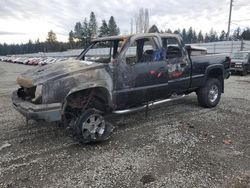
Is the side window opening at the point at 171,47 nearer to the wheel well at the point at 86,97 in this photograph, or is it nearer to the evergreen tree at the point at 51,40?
the wheel well at the point at 86,97

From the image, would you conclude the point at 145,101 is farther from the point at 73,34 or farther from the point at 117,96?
the point at 73,34

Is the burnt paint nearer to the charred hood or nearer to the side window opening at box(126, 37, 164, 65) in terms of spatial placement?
the charred hood

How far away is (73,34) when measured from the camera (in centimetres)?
10369

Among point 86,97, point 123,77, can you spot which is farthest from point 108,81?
point 86,97

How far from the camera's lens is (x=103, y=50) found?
6.58 m

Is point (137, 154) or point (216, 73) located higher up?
point (216, 73)

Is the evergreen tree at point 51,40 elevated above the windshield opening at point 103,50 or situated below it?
above

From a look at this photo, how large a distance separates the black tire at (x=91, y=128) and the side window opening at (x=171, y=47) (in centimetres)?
235

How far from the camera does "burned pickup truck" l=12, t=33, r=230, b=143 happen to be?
4.37m

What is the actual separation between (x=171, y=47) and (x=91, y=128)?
3064 millimetres

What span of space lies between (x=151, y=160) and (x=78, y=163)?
1.21 meters

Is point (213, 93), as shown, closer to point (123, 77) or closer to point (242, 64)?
point (123, 77)

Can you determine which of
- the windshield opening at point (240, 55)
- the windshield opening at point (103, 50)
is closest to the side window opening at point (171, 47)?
the windshield opening at point (103, 50)

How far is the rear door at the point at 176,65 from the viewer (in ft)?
20.0
